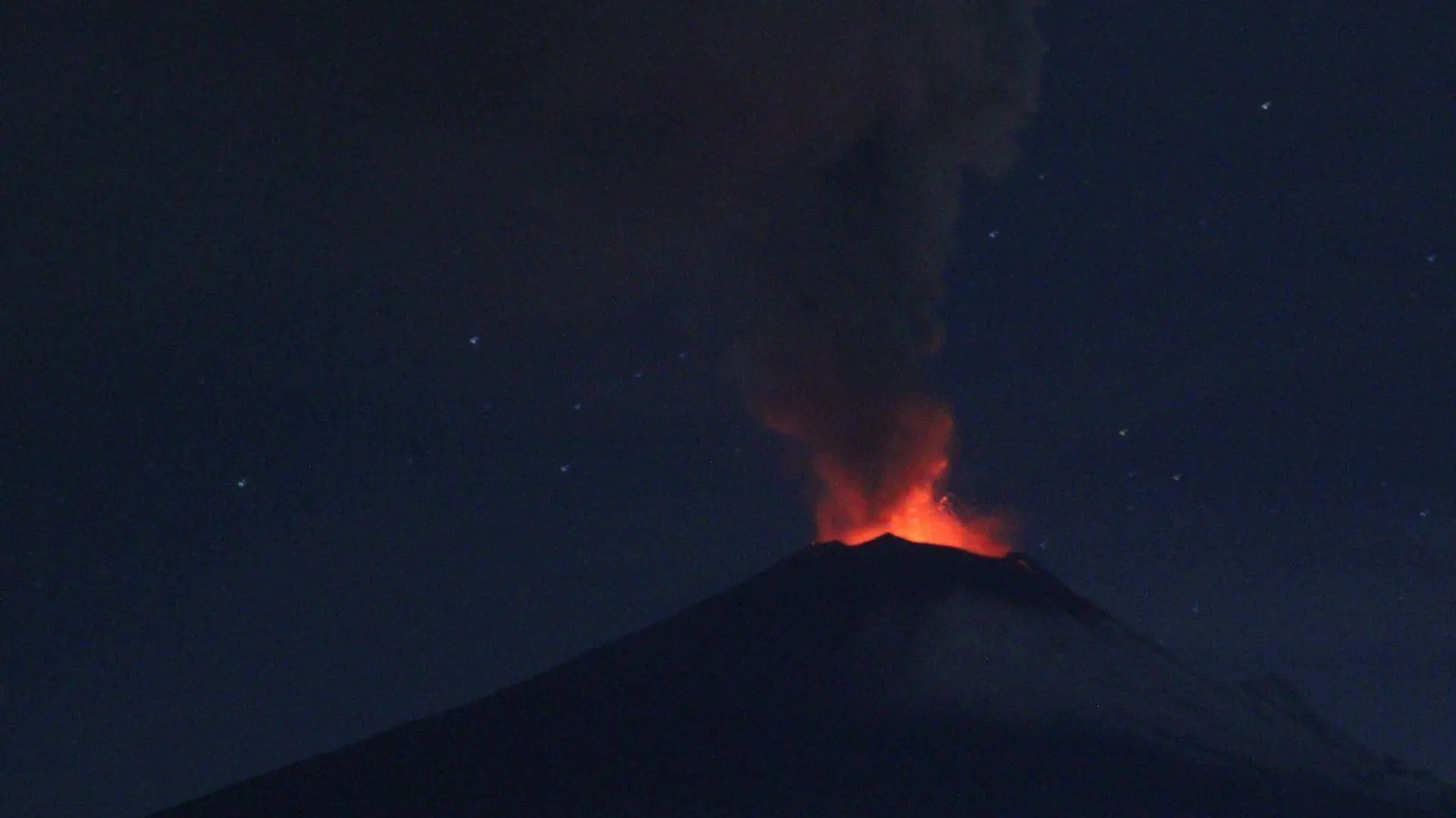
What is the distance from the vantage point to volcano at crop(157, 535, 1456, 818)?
122ft

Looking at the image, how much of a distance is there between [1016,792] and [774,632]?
41.0ft

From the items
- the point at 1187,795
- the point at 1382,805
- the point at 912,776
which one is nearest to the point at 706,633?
the point at 912,776

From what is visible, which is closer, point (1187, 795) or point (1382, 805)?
point (1187, 795)

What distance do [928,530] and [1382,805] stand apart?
56.4 ft

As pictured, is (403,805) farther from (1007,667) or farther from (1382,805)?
(1382,805)

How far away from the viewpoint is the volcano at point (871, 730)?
37062 mm

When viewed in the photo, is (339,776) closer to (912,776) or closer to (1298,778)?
(912,776)

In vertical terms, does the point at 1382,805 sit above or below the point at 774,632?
below

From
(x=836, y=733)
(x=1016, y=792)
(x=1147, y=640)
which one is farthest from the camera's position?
(x=1147, y=640)

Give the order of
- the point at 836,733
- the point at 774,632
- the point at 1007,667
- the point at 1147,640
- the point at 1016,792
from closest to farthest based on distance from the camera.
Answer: the point at 1016,792
the point at 836,733
the point at 1007,667
the point at 774,632
the point at 1147,640

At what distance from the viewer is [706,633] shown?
48.4 m

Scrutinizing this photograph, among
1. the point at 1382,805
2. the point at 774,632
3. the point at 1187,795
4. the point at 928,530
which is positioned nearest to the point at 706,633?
the point at 774,632

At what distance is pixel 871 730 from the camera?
1559 inches

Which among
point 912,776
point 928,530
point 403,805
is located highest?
point 928,530
